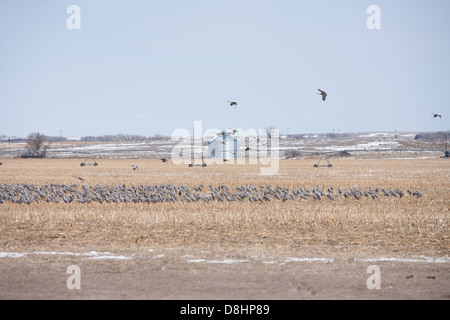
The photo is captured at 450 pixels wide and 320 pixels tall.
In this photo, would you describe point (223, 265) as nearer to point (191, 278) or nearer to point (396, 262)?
point (191, 278)

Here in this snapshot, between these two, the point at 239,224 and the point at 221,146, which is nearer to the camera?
the point at 239,224

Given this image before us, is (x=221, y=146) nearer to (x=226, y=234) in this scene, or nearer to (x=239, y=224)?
(x=239, y=224)

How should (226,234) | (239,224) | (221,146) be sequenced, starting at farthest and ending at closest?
(221,146) → (239,224) → (226,234)

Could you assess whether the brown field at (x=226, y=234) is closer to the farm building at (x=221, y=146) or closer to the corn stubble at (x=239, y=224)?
the corn stubble at (x=239, y=224)

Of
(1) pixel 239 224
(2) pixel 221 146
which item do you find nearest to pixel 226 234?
(1) pixel 239 224

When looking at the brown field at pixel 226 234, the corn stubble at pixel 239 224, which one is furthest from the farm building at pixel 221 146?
the brown field at pixel 226 234

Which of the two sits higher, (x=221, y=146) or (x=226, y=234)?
(x=221, y=146)

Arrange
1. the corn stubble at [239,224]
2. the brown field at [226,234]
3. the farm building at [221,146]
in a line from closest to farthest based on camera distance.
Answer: the brown field at [226,234] < the corn stubble at [239,224] < the farm building at [221,146]

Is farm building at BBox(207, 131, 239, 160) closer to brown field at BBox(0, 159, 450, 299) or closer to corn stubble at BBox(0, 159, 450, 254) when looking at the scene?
corn stubble at BBox(0, 159, 450, 254)

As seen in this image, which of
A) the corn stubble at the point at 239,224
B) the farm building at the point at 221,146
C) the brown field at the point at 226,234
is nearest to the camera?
the brown field at the point at 226,234

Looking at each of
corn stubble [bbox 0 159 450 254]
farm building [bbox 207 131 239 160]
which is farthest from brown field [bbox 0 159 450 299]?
farm building [bbox 207 131 239 160]

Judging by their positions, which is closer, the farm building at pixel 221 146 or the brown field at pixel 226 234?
the brown field at pixel 226 234
